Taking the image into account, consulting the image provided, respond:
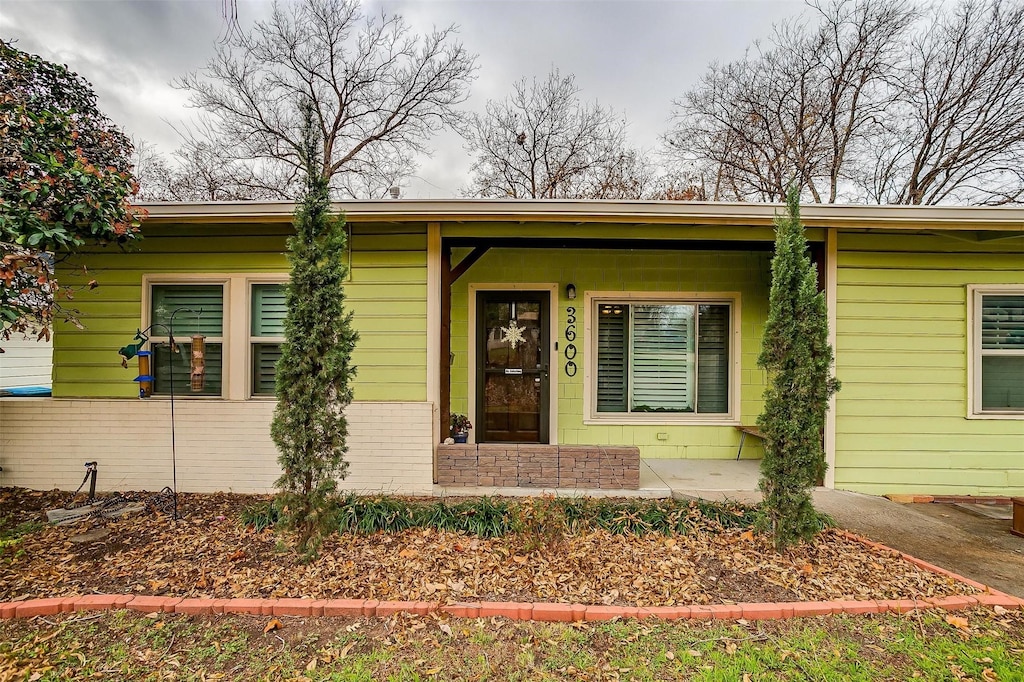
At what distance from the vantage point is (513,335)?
5238 millimetres

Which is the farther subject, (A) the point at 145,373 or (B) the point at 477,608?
(A) the point at 145,373

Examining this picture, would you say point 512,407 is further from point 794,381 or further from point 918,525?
point 918,525

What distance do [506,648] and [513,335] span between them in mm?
3497

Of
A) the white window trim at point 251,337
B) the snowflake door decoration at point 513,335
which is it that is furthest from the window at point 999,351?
the white window trim at point 251,337

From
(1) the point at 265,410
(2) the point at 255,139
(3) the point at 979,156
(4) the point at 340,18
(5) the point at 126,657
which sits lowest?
(5) the point at 126,657

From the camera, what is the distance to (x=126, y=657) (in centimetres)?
207

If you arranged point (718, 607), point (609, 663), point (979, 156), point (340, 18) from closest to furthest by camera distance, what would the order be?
point (609, 663)
point (718, 607)
point (979, 156)
point (340, 18)

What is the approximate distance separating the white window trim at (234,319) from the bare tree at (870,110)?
10435 mm

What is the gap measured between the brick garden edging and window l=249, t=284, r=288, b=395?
2089 millimetres

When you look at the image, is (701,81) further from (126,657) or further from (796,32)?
(126,657)

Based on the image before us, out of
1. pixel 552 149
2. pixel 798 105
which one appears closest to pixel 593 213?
pixel 552 149

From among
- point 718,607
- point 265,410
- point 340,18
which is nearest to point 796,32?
point 340,18

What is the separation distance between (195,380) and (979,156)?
14673 millimetres

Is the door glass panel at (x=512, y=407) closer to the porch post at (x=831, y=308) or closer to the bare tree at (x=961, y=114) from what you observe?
the porch post at (x=831, y=308)
